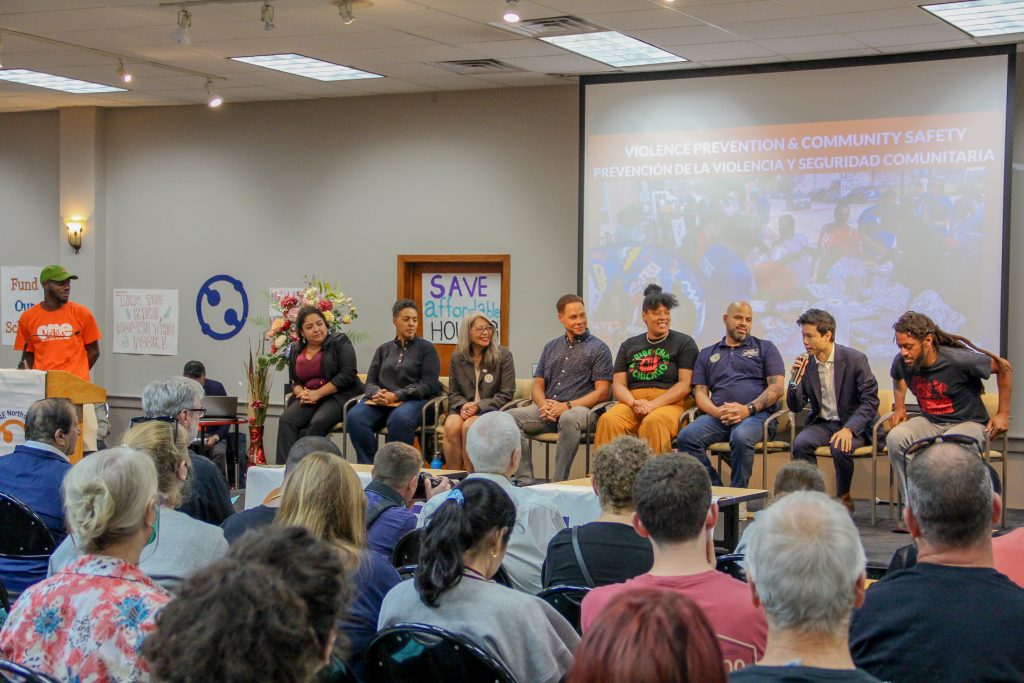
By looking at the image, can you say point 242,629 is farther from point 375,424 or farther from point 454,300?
point 454,300

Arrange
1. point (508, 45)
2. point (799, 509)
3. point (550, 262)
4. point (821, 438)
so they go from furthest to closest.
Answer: point (550, 262)
point (508, 45)
point (821, 438)
point (799, 509)

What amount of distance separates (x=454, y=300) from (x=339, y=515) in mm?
7069

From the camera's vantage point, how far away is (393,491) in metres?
3.93

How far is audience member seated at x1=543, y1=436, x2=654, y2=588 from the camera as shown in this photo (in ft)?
10.2

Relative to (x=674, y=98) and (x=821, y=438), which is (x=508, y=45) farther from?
(x=821, y=438)

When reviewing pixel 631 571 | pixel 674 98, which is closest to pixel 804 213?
pixel 674 98

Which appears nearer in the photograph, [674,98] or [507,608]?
[507,608]

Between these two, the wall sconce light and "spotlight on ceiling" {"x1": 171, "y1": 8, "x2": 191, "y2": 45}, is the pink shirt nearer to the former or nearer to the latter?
"spotlight on ceiling" {"x1": 171, "y1": 8, "x2": 191, "y2": 45}

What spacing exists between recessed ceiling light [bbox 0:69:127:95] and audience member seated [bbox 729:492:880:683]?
29.2 feet

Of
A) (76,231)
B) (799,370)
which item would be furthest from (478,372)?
(76,231)

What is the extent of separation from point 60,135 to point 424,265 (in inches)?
159

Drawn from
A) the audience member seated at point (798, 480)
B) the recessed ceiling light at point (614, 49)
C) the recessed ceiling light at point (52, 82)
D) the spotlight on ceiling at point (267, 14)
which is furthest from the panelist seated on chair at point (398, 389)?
the audience member seated at point (798, 480)

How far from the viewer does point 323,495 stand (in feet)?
9.68

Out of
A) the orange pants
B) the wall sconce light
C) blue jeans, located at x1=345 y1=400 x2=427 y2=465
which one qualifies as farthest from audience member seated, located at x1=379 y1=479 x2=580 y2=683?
the wall sconce light
